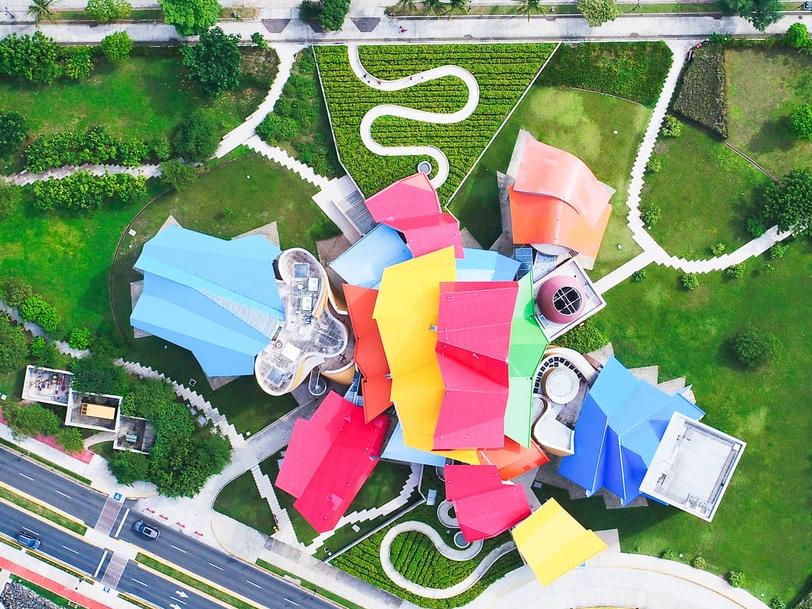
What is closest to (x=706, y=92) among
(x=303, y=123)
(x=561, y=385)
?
(x=561, y=385)

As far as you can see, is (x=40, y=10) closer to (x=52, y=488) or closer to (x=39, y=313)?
(x=39, y=313)

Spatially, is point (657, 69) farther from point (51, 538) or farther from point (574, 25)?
point (51, 538)

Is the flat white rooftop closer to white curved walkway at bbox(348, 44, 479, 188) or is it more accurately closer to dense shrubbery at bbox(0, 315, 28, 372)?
white curved walkway at bbox(348, 44, 479, 188)

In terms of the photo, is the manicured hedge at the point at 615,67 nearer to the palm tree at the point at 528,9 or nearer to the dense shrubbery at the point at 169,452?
the palm tree at the point at 528,9

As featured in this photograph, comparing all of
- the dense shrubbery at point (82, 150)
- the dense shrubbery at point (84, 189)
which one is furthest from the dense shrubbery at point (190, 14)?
the dense shrubbery at point (84, 189)

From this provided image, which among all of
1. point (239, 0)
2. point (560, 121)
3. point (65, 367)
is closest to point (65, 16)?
point (239, 0)

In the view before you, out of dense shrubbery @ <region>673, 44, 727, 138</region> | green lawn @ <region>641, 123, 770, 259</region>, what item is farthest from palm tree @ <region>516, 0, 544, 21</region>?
green lawn @ <region>641, 123, 770, 259</region>
